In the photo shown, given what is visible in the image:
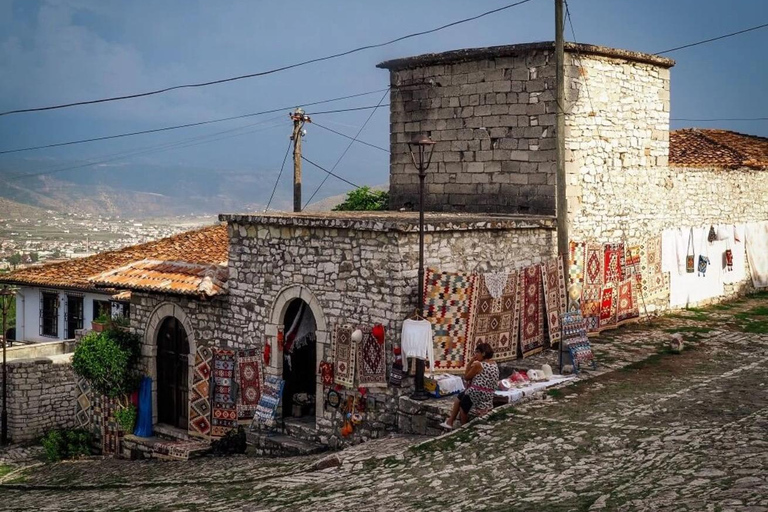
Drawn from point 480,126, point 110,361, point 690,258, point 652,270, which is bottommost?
point 110,361

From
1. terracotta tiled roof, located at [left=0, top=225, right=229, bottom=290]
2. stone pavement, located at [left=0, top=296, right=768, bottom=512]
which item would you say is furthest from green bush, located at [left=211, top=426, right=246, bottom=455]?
terracotta tiled roof, located at [left=0, top=225, right=229, bottom=290]

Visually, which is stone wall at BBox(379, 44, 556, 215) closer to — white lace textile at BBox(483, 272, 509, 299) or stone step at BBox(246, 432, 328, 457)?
white lace textile at BBox(483, 272, 509, 299)

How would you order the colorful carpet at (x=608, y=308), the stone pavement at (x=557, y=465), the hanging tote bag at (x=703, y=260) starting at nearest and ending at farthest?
1. the stone pavement at (x=557, y=465)
2. the colorful carpet at (x=608, y=308)
3. the hanging tote bag at (x=703, y=260)

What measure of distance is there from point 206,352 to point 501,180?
6529 millimetres

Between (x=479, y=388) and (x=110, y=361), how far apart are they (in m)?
8.44

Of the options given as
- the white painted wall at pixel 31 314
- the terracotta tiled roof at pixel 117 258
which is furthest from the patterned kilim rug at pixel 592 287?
the white painted wall at pixel 31 314

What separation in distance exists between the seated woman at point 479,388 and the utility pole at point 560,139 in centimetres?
484

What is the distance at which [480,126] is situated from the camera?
18312mm

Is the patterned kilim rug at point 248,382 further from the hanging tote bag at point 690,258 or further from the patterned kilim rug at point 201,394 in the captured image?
the hanging tote bag at point 690,258

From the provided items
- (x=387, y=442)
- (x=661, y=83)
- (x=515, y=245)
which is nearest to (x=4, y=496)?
(x=387, y=442)

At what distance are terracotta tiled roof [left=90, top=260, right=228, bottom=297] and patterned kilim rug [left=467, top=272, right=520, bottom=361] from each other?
470 centimetres

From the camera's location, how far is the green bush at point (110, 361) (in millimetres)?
17953

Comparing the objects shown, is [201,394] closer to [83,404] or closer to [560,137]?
[83,404]

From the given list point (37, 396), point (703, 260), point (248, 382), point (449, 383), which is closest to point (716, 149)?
point (703, 260)
